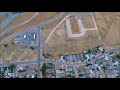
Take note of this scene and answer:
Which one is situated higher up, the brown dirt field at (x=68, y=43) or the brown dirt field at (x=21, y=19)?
the brown dirt field at (x=21, y=19)

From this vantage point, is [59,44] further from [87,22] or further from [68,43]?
[87,22]

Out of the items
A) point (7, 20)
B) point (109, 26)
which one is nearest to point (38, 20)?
point (7, 20)

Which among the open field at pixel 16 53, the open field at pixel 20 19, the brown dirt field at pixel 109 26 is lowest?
the open field at pixel 16 53

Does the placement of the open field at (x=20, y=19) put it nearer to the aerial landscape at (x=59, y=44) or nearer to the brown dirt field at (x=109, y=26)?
the aerial landscape at (x=59, y=44)

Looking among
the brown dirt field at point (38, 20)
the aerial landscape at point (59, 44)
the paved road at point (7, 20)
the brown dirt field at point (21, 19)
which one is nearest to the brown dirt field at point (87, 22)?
the aerial landscape at point (59, 44)

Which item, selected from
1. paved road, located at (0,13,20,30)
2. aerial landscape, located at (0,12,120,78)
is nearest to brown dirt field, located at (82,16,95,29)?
aerial landscape, located at (0,12,120,78)

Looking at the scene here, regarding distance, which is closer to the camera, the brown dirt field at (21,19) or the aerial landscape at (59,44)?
the aerial landscape at (59,44)
